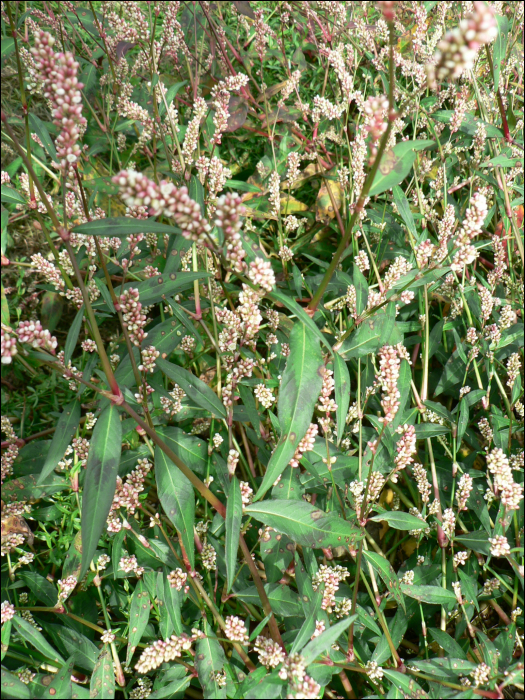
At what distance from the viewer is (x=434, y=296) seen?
247 cm

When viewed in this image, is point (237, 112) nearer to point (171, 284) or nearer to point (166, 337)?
point (166, 337)

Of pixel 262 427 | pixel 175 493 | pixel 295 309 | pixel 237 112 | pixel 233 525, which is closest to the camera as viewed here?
pixel 295 309

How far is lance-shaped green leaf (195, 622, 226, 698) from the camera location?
155cm

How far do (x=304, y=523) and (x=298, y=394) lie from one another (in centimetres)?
46

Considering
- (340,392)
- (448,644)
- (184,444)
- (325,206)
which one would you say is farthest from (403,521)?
(325,206)

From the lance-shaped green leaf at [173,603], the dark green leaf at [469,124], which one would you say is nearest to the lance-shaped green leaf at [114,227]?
the lance-shaped green leaf at [173,603]

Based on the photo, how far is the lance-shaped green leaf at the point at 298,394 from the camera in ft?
4.18

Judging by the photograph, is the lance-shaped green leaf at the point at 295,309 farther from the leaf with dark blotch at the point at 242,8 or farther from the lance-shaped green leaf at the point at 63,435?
the leaf with dark blotch at the point at 242,8

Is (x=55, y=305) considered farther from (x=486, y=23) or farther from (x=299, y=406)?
(x=486, y=23)

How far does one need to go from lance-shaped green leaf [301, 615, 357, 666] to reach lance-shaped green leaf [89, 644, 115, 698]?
587mm

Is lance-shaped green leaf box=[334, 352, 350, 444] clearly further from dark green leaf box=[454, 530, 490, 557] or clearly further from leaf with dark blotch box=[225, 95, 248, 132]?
leaf with dark blotch box=[225, 95, 248, 132]

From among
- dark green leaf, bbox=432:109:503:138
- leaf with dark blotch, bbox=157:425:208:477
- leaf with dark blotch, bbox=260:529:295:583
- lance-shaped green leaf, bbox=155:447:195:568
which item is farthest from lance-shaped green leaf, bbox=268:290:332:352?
dark green leaf, bbox=432:109:503:138

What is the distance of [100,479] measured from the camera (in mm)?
1307

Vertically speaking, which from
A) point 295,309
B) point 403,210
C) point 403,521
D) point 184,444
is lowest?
point 403,521
